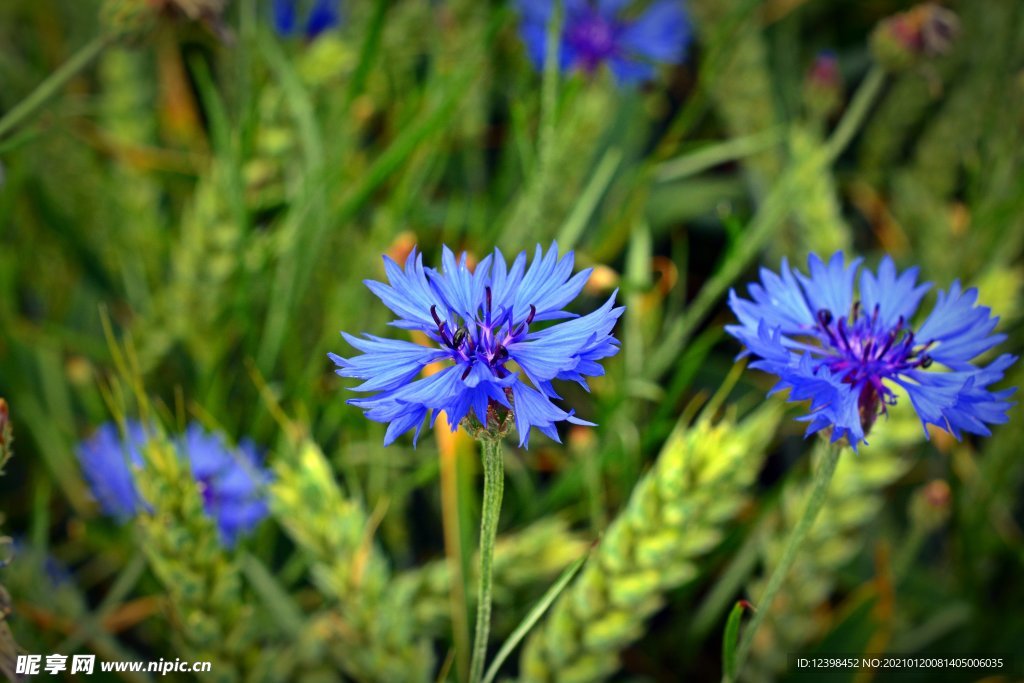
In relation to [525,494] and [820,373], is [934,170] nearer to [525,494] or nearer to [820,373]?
[525,494]

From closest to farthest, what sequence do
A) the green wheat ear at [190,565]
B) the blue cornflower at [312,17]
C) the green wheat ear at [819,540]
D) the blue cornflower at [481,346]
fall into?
the blue cornflower at [481,346] < the green wheat ear at [190,565] < the green wheat ear at [819,540] < the blue cornflower at [312,17]

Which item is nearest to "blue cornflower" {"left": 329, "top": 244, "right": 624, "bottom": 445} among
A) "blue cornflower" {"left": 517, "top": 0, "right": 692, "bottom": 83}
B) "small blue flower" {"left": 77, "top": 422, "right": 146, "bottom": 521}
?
"small blue flower" {"left": 77, "top": 422, "right": 146, "bottom": 521}

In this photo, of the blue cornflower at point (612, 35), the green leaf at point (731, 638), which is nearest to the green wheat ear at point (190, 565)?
the green leaf at point (731, 638)

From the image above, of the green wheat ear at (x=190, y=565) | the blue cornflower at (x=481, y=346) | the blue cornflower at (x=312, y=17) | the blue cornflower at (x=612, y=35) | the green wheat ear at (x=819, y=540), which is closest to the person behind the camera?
the blue cornflower at (x=481, y=346)

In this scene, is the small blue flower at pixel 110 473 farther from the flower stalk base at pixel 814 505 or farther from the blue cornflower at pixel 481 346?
the flower stalk base at pixel 814 505

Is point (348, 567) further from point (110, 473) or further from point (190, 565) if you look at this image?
point (110, 473)

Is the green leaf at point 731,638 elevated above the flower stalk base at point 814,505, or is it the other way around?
the flower stalk base at point 814,505

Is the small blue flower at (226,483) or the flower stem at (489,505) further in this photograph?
the small blue flower at (226,483)

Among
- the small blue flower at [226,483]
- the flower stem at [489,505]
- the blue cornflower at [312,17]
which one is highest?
the blue cornflower at [312,17]
